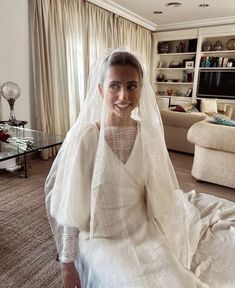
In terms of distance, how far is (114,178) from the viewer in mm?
854

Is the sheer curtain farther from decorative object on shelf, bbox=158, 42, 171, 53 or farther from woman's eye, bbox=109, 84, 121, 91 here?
woman's eye, bbox=109, 84, 121, 91

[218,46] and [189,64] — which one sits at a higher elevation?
[218,46]

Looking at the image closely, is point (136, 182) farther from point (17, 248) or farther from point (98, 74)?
point (17, 248)

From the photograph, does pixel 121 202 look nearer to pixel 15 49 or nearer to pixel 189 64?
pixel 15 49

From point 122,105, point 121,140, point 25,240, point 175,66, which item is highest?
point 175,66

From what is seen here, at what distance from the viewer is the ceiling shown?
13.2ft

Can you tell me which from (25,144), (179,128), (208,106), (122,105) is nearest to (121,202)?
(122,105)

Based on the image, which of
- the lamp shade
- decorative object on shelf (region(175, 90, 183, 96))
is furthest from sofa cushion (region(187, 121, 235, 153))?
decorative object on shelf (region(175, 90, 183, 96))

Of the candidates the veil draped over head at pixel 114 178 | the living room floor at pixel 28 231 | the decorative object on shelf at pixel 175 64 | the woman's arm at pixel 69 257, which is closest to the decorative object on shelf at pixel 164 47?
the decorative object on shelf at pixel 175 64

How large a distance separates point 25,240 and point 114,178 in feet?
3.89

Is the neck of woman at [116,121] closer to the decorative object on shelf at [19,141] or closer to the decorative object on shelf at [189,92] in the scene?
the decorative object on shelf at [19,141]

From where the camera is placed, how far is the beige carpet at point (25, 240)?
1371 mm

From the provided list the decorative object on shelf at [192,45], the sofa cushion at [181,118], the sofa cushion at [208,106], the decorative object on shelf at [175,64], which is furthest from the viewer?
the decorative object on shelf at [175,64]

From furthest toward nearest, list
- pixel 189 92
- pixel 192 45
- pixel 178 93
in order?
pixel 178 93 < pixel 189 92 < pixel 192 45
